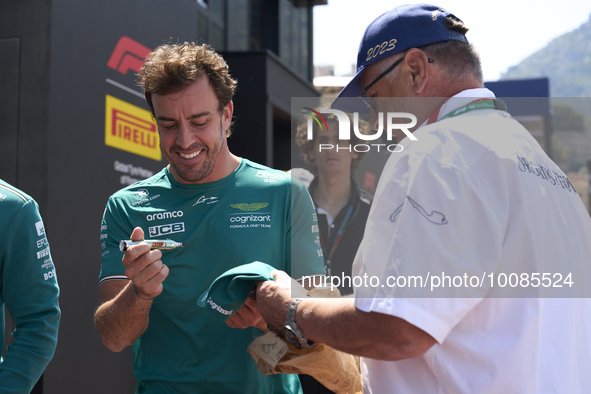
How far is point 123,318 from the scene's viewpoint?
1932mm

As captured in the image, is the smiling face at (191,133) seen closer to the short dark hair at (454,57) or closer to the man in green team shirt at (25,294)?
the man in green team shirt at (25,294)

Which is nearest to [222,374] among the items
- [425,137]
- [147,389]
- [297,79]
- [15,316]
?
[147,389]

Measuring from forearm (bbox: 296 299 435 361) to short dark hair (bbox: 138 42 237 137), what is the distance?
1251 mm

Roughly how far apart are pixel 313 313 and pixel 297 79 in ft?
27.4

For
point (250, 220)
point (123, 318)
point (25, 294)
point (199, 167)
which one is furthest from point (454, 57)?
point (25, 294)

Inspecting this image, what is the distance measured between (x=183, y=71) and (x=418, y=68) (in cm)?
106

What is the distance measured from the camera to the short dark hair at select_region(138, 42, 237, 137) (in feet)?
7.25

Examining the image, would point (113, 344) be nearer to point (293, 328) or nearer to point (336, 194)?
point (293, 328)

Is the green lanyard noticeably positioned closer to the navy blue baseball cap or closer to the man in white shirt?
the man in white shirt

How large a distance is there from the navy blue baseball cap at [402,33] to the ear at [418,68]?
0.02 metres

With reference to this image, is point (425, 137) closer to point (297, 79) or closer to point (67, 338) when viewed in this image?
point (67, 338)

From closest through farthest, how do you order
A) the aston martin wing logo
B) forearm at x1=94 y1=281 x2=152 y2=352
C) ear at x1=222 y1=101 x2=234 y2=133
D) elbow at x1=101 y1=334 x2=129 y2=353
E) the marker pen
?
the marker pen
forearm at x1=94 y1=281 x2=152 y2=352
elbow at x1=101 y1=334 x2=129 y2=353
the aston martin wing logo
ear at x1=222 y1=101 x2=234 y2=133

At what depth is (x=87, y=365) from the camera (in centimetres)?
407
